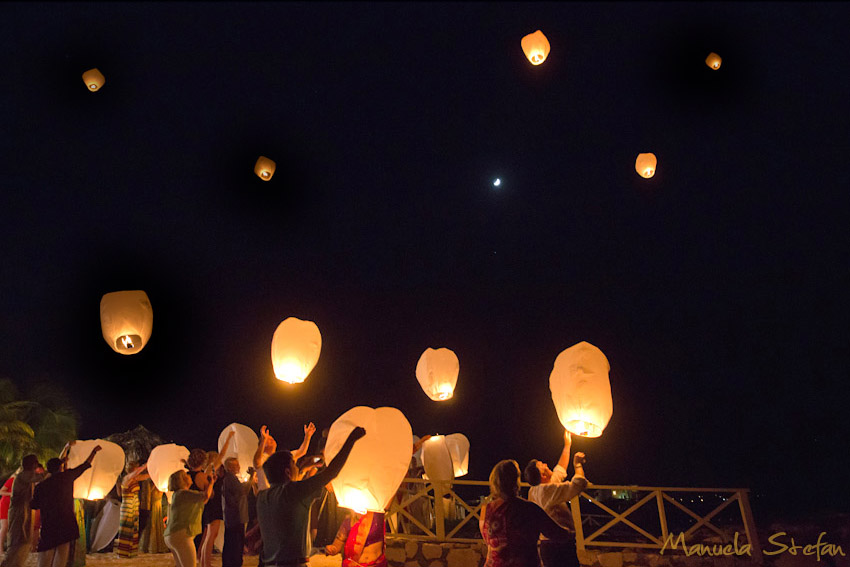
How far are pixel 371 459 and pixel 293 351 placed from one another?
3625mm

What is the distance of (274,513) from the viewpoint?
2.71 m

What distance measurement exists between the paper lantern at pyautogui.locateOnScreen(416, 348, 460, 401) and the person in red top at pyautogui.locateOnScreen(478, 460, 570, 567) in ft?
17.8

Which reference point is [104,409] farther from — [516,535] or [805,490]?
[805,490]

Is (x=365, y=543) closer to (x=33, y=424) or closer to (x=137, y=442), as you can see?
(x=137, y=442)

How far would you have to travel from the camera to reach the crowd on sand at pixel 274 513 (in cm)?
273

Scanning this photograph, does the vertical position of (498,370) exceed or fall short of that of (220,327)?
it falls short

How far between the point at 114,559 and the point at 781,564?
835 centimetres

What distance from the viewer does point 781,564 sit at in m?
6.78

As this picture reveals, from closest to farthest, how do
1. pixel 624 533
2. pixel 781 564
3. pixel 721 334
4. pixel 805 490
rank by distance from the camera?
pixel 781 564, pixel 624 533, pixel 805 490, pixel 721 334

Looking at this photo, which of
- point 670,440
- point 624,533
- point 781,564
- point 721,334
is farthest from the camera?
point 721,334

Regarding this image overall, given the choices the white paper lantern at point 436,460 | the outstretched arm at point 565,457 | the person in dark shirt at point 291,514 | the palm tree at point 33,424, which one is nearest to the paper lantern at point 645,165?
the white paper lantern at point 436,460

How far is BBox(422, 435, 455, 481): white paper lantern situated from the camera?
8.47 meters

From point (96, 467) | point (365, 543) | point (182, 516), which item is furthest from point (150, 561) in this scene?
point (365, 543)

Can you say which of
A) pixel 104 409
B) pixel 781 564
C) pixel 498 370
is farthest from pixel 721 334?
pixel 104 409
